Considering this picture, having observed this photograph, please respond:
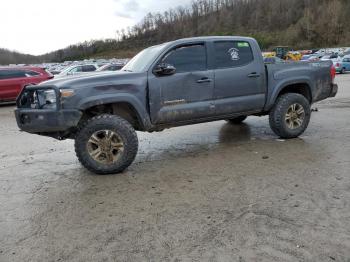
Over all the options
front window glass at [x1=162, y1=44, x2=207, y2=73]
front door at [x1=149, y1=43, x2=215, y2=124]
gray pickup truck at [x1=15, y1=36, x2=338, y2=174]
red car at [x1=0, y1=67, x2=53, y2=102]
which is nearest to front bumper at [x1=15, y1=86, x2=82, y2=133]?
gray pickup truck at [x1=15, y1=36, x2=338, y2=174]

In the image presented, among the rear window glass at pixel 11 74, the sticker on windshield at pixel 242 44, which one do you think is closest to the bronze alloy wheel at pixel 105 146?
the sticker on windshield at pixel 242 44

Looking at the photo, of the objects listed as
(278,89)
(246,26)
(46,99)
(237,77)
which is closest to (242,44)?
(237,77)

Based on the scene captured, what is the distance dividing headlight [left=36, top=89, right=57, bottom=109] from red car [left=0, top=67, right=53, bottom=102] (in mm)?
10969

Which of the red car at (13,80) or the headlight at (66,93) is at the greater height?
the headlight at (66,93)

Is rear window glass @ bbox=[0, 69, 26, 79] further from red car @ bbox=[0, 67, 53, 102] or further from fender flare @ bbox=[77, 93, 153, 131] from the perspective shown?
fender flare @ bbox=[77, 93, 153, 131]

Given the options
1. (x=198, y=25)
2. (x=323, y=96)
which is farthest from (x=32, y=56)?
(x=323, y=96)

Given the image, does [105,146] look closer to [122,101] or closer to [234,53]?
[122,101]

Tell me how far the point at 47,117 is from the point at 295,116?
13.7 feet

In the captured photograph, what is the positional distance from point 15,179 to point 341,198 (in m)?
4.03

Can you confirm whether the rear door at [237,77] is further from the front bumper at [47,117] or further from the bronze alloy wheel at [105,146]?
the front bumper at [47,117]

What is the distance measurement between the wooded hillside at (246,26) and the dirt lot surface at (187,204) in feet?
254

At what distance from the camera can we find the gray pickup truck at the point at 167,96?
4.82m

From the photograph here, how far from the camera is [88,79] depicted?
191 inches

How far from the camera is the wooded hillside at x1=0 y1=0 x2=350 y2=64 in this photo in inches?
3093
